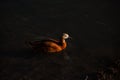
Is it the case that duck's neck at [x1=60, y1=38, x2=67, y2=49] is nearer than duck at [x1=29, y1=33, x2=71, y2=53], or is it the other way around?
duck at [x1=29, y1=33, x2=71, y2=53]

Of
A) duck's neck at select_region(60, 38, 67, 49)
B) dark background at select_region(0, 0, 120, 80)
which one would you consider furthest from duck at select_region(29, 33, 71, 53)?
dark background at select_region(0, 0, 120, 80)

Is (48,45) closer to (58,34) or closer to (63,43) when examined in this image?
(63,43)

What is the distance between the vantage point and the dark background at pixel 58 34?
11.3 meters

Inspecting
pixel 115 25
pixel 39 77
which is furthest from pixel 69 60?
pixel 115 25

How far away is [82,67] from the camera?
11.5 metres

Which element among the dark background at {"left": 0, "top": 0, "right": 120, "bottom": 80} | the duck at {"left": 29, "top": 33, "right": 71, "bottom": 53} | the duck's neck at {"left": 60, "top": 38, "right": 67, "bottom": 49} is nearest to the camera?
the dark background at {"left": 0, "top": 0, "right": 120, "bottom": 80}

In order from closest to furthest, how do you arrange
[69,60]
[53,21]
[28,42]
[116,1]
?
[69,60] < [28,42] < [53,21] < [116,1]

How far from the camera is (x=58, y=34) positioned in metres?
13.5

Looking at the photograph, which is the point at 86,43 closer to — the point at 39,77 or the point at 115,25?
the point at 115,25

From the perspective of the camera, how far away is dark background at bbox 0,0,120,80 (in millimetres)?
11273

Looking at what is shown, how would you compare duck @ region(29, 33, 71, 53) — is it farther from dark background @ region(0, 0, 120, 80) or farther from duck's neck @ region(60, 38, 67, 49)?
dark background @ region(0, 0, 120, 80)

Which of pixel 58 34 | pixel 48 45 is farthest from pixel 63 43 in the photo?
pixel 58 34

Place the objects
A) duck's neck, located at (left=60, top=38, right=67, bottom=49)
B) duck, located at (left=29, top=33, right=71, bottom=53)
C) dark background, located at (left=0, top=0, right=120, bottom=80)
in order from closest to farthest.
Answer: dark background, located at (left=0, top=0, right=120, bottom=80) → duck, located at (left=29, top=33, right=71, bottom=53) → duck's neck, located at (left=60, top=38, right=67, bottom=49)

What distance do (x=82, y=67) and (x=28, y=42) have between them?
275 centimetres
